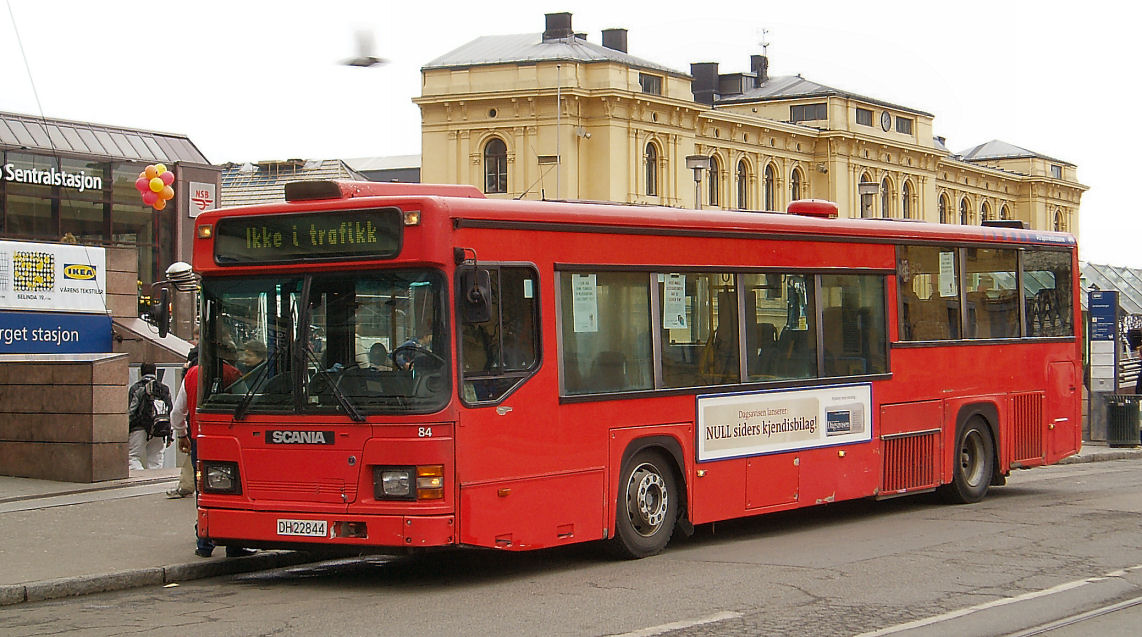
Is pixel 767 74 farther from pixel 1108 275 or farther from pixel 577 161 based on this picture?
pixel 1108 275

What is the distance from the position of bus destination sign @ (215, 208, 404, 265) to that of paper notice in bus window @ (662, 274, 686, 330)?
2.74 m

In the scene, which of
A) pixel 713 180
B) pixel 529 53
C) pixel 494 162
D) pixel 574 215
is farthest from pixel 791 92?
pixel 574 215

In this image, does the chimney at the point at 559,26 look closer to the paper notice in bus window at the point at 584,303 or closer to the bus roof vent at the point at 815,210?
the bus roof vent at the point at 815,210

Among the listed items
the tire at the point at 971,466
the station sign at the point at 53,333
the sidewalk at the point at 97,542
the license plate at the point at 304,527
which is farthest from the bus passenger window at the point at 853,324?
the station sign at the point at 53,333

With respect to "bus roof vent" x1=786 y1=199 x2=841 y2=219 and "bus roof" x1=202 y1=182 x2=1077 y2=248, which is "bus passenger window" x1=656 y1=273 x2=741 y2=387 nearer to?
"bus roof" x1=202 y1=182 x2=1077 y2=248

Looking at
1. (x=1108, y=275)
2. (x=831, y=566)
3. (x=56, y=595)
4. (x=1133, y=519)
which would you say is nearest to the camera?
(x=56, y=595)

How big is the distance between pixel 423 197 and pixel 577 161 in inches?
2360

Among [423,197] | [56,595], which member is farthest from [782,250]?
[56,595]

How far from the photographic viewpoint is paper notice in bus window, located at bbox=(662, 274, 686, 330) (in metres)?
12.4

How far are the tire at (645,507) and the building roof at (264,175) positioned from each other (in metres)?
60.5

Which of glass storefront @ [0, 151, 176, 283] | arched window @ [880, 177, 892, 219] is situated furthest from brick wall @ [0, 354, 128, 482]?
arched window @ [880, 177, 892, 219]

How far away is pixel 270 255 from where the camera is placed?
1102 cm

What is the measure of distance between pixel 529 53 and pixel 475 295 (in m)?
62.8

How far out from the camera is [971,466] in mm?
16312
